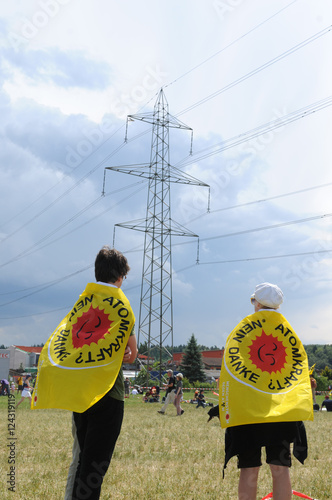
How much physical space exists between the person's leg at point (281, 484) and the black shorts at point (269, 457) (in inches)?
2.2

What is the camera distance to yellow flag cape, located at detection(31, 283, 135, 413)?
3.72 meters

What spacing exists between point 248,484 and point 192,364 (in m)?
73.9

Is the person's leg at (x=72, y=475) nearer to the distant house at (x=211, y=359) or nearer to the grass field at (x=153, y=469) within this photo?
the grass field at (x=153, y=469)

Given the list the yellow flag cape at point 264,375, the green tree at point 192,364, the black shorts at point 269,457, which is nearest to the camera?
the black shorts at point 269,457

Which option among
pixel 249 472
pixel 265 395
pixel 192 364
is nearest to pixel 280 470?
pixel 249 472

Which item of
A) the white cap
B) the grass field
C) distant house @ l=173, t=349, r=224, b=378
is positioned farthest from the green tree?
the white cap

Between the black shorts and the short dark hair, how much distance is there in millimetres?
1833

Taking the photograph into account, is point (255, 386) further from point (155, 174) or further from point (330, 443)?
point (155, 174)

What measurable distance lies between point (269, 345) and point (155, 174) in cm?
3679

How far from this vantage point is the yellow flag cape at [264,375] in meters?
3.95

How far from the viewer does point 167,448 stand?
834 cm

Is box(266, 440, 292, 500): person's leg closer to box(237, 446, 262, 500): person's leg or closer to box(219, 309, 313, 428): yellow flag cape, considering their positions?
box(237, 446, 262, 500): person's leg

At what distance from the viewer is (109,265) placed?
13.5ft

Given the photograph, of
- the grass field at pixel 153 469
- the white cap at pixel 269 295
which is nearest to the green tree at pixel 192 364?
the grass field at pixel 153 469
